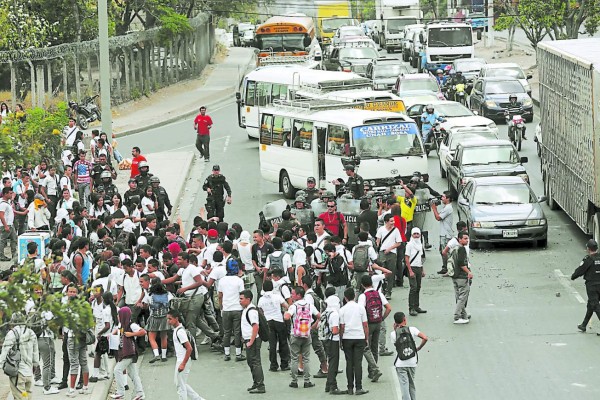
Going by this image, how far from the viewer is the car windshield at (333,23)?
3248 inches

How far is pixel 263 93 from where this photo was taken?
40.1 meters

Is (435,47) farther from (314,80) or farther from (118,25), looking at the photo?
(314,80)

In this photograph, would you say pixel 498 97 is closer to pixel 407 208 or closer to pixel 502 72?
pixel 502 72

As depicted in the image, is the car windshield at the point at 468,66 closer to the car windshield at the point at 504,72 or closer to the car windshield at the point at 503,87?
the car windshield at the point at 504,72

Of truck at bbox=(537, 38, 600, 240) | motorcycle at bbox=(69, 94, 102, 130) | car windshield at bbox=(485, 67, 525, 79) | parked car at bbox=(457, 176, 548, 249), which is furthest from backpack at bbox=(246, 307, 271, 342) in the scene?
car windshield at bbox=(485, 67, 525, 79)

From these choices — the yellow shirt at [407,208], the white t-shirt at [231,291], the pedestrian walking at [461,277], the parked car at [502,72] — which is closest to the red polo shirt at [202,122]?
the yellow shirt at [407,208]

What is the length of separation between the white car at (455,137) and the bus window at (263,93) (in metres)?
7.78

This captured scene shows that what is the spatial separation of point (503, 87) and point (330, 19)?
4160cm

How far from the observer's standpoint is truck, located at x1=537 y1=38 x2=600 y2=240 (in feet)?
74.4

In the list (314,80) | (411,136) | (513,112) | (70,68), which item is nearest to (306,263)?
(411,136)

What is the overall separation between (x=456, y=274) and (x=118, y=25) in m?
40.6

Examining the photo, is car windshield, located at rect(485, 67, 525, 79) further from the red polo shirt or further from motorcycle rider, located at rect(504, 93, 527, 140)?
the red polo shirt

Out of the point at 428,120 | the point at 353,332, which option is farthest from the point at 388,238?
the point at 428,120

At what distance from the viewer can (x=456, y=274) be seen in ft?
63.6
